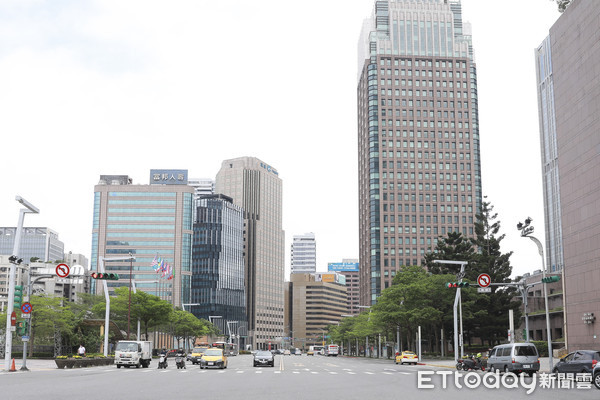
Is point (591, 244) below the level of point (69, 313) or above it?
above

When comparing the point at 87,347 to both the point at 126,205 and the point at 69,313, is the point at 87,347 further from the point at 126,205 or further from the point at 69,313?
the point at 126,205

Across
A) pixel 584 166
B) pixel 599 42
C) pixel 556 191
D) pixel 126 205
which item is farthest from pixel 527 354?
pixel 126 205

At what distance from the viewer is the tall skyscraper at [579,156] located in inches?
2062

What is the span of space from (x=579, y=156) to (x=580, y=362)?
1149 inches

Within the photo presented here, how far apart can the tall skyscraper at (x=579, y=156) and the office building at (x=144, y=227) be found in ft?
448

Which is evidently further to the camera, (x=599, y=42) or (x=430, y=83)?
(x=430, y=83)

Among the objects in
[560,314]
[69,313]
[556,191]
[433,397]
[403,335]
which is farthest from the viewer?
[556,191]

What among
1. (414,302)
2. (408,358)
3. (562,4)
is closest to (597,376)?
(408,358)

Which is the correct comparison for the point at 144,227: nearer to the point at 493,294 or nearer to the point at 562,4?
the point at 493,294

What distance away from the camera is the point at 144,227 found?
594ft

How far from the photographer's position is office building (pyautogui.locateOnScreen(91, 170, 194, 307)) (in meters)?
180

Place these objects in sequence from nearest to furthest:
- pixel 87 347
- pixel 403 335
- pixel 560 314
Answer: pixel 87 347
pixel 560 314
pixel 403 335

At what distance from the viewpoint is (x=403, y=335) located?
9981 centimetres

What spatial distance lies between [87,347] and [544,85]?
5155 inches
